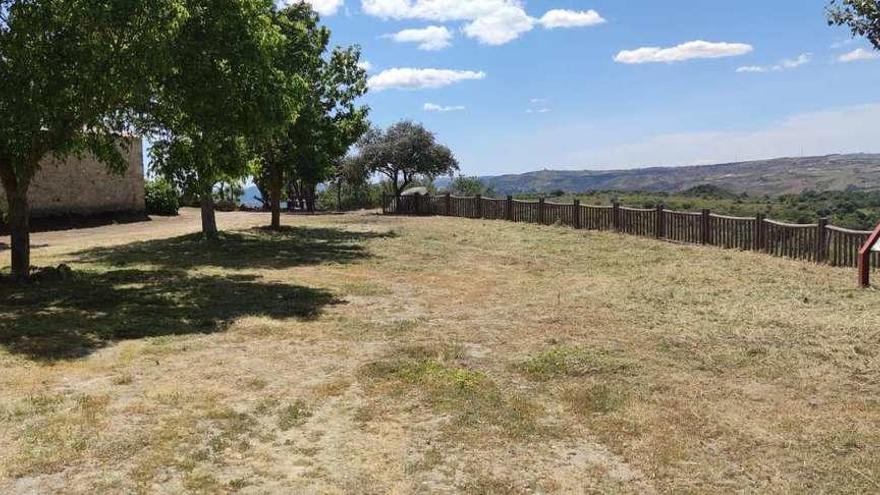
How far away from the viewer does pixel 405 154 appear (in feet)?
144

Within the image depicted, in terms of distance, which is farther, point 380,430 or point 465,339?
point 465,339

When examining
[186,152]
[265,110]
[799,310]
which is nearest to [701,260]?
[799,310]

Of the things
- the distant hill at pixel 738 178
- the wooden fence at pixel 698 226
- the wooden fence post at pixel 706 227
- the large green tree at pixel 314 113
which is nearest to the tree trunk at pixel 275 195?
the large green tree at pixel 314 113

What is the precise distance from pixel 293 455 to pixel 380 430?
32.5 inches

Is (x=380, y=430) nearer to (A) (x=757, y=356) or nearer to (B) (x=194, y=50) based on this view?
(A) (x=757, y=356)

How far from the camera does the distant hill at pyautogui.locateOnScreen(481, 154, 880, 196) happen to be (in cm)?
9494

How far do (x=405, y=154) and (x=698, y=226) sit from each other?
2660cm

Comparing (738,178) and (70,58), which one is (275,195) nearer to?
(70,58)

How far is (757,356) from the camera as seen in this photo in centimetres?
781

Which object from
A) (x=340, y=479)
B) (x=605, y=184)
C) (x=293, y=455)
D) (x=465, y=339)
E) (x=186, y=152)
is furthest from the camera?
(x=605, y=184)

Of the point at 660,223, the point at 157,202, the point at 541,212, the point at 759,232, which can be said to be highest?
the point at 157,202

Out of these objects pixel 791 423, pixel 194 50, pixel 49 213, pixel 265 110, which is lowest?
pixel 791 423

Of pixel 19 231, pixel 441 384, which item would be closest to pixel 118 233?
pixel 19 231

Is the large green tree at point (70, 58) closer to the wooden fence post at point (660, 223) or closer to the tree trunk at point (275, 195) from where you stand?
the tree trunk at point (275, 195)
